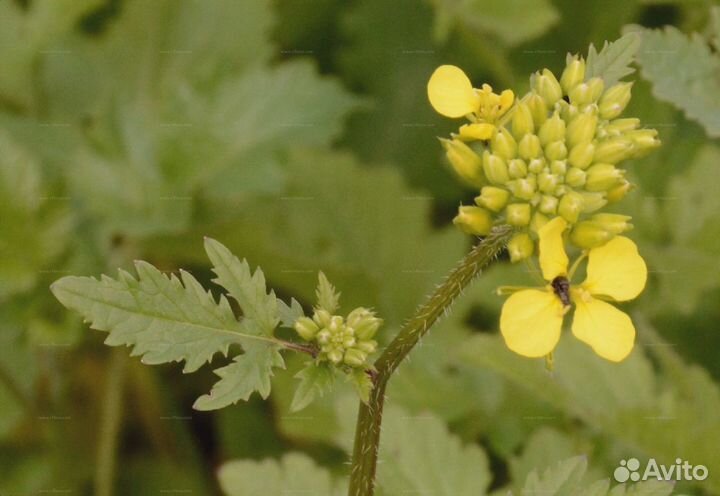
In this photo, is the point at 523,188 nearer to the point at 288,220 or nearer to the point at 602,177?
the point at 602,177

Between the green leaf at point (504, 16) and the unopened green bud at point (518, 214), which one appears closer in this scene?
the unopened green bud at point (518, 214)

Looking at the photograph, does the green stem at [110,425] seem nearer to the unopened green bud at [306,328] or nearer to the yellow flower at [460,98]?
the unopened green bud at [306,328]

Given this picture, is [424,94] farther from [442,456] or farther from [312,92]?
[442,456]

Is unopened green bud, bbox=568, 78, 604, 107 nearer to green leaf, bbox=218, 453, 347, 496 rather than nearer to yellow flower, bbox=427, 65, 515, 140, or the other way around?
yellow flower, bbox=427, 65, 515, 140

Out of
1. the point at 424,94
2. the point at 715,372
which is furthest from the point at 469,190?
the point at 715,372

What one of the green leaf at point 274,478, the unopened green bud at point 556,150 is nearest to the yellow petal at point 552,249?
the unopened green bud at point 556,150

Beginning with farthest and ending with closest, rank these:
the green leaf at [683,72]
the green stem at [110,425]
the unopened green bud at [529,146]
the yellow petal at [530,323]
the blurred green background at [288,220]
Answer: the green stem at [110,425]
the blurred green background at [288,220]
the green leaf at [683,72]
the unopened green bud at [529,146]
the yellow petal at [530,323]

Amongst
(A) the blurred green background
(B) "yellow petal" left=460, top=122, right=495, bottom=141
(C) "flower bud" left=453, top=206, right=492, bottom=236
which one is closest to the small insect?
(C) "flower bud" left=453, top=206, right=492, bottom=236
